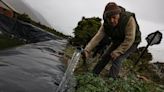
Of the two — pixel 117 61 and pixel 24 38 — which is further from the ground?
pixel 24 38

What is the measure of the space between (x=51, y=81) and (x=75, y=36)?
12207mm

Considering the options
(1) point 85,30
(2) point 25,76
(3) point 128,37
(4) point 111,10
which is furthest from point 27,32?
(2) point 25,76

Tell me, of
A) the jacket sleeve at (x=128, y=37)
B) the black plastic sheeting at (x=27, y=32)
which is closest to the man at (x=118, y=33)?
the jacket sleeve at (x=128, y=37)

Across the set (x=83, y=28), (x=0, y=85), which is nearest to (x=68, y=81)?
(x=0, y=85)

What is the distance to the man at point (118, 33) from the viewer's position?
5500mm

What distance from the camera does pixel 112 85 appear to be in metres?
5.60

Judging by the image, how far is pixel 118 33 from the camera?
604cm

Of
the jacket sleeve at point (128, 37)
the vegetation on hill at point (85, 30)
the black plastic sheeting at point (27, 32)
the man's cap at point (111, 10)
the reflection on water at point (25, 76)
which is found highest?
the vegetation on hill at point (85, 30)

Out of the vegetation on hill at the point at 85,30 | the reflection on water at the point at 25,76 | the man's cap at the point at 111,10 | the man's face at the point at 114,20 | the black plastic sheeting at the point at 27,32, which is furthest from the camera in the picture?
the vegetation on hill at the point at 85,30

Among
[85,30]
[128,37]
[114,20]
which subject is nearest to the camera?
[114,20]

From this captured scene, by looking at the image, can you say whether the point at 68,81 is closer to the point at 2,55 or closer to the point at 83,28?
the point at 2,55

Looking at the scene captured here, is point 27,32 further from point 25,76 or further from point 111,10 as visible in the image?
point 25,76

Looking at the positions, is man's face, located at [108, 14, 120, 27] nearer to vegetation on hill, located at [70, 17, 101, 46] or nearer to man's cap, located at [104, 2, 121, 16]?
man's cap, located at [104, 2, 121, 16]

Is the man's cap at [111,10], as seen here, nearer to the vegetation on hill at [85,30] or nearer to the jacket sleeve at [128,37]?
the jacket sleeve at [128,37]
